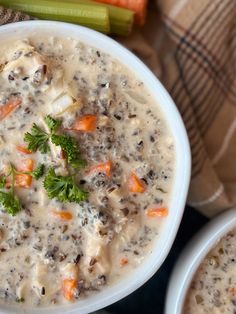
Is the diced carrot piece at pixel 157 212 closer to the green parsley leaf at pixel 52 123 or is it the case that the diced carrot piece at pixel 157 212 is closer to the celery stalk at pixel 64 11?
the green parsley leaf at pixel 52 123

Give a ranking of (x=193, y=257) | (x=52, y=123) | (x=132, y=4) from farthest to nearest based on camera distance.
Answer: (x=132, y=4) → (x=193, y=257) → (x=52, y=123)

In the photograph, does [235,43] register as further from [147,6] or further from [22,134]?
[22,134]

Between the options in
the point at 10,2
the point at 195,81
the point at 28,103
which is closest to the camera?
the point at 28,103

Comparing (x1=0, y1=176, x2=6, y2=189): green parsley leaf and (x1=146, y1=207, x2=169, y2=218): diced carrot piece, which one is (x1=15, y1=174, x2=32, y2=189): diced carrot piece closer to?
(x1=0, y1=176, x2=6, y2=189): green parsley leaf

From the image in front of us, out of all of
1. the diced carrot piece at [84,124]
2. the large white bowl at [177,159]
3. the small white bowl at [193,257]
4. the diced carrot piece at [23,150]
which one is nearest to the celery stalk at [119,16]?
the large white bowl at [177,159]

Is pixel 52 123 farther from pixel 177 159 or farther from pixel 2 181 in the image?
pixel 177 159

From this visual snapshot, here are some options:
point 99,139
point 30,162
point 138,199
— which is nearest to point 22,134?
point 30,162

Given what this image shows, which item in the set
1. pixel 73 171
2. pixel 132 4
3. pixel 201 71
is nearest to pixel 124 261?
pixel 73 171

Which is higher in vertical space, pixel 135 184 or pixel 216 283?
pixel 135 184
